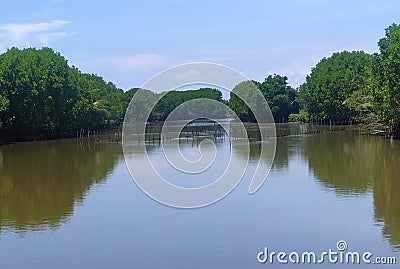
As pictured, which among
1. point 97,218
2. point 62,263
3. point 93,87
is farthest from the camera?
point 93,87

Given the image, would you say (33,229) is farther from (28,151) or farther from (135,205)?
(28,151)

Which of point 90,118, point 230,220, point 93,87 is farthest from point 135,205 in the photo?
point 93,87

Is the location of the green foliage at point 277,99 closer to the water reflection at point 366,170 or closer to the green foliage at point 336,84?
the green foliage at point 336,84

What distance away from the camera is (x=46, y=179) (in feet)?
72.1

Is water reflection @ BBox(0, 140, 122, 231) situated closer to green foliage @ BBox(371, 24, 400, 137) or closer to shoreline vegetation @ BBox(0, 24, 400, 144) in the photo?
shoreline vegetation @ BBox(0, 24, 400, 144)

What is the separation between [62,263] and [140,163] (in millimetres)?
15233

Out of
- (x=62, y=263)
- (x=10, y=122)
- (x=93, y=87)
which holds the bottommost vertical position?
(x=62, y=263)

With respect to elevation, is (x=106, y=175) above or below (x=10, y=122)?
below

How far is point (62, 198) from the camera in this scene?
17938 mm

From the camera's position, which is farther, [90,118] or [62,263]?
[90,118]

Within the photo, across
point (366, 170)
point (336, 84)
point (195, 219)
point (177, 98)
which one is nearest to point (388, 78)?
point (366, 170)

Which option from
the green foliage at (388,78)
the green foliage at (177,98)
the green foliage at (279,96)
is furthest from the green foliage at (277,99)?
the green foliage at (388,78)

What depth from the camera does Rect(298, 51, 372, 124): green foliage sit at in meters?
53.0

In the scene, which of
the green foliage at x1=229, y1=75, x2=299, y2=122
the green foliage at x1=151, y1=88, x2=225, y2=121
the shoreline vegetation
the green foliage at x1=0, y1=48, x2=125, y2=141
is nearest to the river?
the shoreline vegetation
